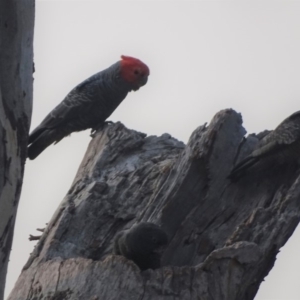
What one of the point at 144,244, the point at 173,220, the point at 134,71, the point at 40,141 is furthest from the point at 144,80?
the point at 144,244

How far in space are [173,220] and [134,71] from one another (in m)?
4.09

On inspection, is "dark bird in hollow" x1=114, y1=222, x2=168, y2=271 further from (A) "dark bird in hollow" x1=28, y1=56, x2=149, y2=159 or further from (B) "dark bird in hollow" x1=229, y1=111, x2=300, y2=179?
(A) "dark bird in hollow" x1=28, y1=56, x2=149, y2=159

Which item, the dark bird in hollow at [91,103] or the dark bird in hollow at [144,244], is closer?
the dark bird in hollow at [144,244]

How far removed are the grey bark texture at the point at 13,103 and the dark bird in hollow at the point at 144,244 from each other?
1.79 m

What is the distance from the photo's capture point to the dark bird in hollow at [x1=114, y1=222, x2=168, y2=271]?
22.0ft

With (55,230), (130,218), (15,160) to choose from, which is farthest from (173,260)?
(15,160)

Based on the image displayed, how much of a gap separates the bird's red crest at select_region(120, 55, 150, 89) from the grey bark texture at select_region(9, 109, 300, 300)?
2620 millimetres

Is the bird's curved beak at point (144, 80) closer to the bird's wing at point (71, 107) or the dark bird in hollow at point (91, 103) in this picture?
the dark bird in hollow at point (91, 103)

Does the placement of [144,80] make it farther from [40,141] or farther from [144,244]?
[144,244]

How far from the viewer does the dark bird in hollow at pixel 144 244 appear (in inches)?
264

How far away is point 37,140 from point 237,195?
10.8ft

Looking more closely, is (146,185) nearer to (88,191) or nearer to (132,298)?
(88,191)

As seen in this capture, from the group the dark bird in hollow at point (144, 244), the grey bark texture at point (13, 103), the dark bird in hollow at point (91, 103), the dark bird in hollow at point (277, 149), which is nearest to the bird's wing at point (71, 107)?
the dark bird in hollow at point (91, 103)

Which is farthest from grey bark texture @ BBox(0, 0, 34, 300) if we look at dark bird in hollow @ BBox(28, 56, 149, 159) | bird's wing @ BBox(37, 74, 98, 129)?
bird's wing @ BBox(37, 74, 98, 129)
